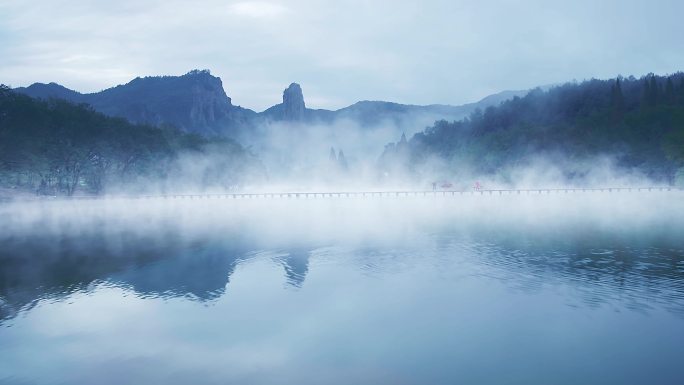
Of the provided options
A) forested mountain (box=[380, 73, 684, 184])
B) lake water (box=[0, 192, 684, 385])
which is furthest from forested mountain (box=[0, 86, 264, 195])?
forested mountain (box=[380, 73, 684, 184])

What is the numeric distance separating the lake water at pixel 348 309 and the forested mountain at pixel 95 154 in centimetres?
4484

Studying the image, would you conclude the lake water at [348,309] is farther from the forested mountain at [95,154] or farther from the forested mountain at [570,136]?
the forested mountain at [570,136]

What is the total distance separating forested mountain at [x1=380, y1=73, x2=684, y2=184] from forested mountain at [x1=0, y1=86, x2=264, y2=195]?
195 feet

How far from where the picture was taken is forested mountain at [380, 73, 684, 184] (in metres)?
101

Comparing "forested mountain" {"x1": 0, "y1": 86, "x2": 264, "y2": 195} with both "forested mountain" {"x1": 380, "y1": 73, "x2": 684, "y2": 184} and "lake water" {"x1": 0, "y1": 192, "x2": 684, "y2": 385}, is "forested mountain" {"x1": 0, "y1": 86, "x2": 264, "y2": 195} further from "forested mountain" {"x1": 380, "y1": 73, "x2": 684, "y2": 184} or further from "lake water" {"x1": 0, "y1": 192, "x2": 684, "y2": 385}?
"forested mountain" {"x1": 380, "y1": 73, "x2": 684, "y2": 184}

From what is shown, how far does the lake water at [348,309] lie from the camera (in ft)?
52.3

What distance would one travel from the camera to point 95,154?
321 feet

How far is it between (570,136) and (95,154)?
92.3 meters

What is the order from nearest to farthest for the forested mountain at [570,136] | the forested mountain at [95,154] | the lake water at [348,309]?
the lake water at [348,309] → the forested mountain at [95,154] → the forested mountain at [570,136]

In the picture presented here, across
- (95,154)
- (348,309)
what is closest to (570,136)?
(95,154)

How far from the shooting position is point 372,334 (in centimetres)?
1898

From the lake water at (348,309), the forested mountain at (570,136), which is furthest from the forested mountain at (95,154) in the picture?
the forested mountain at (570,136)

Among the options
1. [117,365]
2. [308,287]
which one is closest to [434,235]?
[308,287]

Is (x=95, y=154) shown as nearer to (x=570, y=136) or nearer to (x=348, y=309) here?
Answer: (x=348, y=309)
